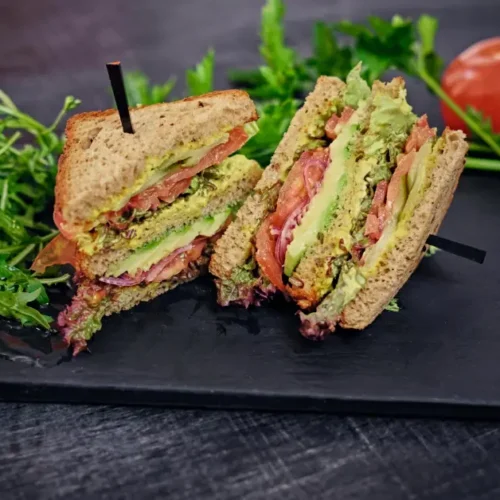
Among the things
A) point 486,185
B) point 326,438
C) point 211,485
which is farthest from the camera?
point 486,185

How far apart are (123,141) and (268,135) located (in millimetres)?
945

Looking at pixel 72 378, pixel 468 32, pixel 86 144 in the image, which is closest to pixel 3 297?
pixel 72 378

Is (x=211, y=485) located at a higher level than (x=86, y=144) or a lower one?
lower

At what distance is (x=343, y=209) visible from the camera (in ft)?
9.24

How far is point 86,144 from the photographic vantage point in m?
2.96

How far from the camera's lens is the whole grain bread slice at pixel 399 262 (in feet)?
8.87

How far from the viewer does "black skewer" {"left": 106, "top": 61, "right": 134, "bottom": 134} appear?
2.64m

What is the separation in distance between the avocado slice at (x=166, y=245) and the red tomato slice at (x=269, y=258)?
269mm

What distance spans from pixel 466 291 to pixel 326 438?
0.93 metres

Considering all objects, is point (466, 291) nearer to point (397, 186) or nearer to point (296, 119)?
point (397, 186)

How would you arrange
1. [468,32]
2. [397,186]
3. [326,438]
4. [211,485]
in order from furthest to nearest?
[468,32], [397,186], [326,438], [211,485]

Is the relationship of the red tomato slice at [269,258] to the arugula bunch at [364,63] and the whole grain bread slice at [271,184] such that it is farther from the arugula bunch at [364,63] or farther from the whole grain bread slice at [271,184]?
the arugula bunch at [364,63]

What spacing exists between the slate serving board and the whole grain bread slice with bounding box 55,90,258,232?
529mm

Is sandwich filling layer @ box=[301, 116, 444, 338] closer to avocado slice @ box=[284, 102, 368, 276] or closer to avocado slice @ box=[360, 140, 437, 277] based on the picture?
avocado slice @ box=[360, 140, 437, 277]
